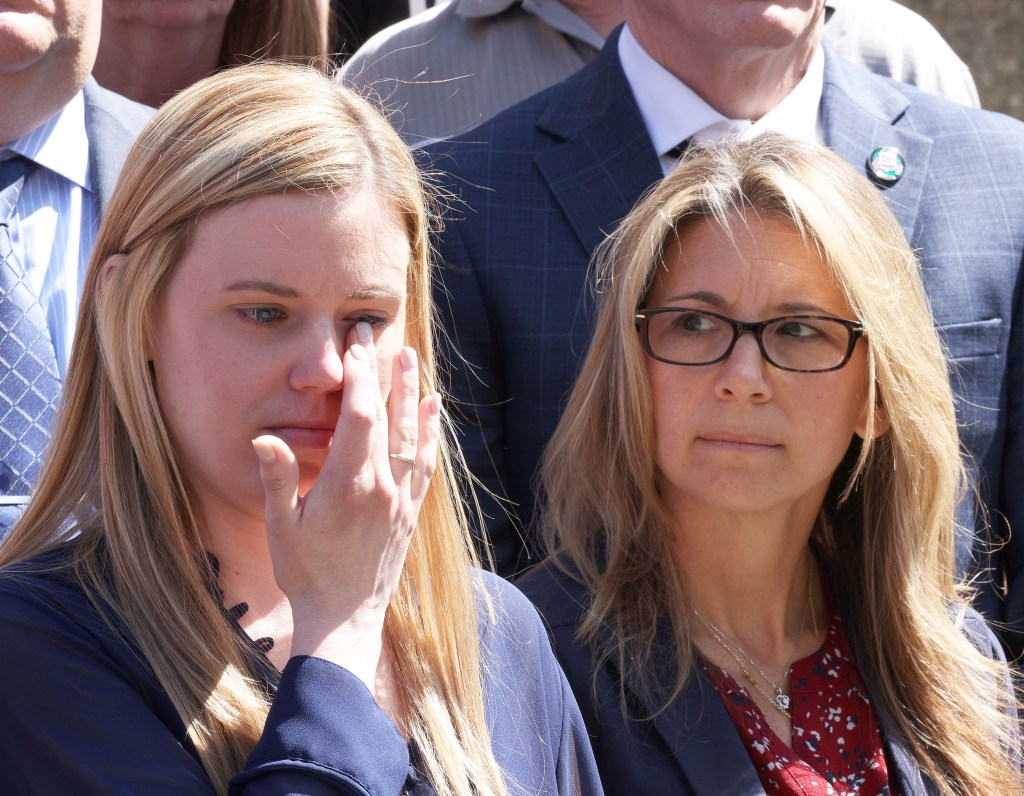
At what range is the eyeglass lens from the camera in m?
2.33

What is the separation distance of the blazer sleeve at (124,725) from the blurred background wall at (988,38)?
5208 millimetres

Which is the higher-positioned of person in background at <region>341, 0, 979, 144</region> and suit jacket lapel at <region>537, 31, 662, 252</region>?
person in background at <region>341, 0, 979, 144</region>

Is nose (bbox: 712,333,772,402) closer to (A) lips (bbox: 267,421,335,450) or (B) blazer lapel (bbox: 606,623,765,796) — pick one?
(B) blazer lapel (bbox: 606,623,765,796)

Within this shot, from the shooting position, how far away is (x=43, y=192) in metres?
2.61

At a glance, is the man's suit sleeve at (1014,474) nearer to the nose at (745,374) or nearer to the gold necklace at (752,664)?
the gold necklace at (752,664)

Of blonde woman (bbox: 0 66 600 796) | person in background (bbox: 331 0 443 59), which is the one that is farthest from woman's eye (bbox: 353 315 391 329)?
person in background (bbox: 331 0 443 59)

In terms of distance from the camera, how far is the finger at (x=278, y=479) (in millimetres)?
1665

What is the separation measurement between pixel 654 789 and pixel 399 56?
194 cm

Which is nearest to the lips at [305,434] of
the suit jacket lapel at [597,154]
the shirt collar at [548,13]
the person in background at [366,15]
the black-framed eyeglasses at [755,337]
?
the black-framed eyeglasses at [755,337]

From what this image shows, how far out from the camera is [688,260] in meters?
2.40

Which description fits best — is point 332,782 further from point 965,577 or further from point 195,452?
point 965,577

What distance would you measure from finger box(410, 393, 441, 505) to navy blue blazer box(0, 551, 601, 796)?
0.30 m

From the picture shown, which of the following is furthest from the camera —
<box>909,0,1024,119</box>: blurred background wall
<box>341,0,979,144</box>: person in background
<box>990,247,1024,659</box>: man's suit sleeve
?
<box>909,0,1024,119</box>: blurred background wall

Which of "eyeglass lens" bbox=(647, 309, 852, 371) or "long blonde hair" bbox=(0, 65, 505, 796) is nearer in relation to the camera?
"long blonde hair" bbox=(0, 65, 505, 796)
